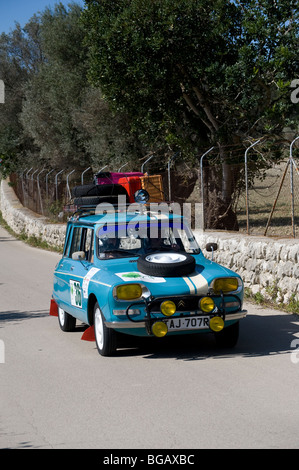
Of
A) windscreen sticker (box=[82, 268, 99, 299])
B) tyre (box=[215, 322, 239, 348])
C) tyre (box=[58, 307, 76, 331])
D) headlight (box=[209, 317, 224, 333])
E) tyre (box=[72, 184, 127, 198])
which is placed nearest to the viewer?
headlight (box=[209, 317, 224, 333])

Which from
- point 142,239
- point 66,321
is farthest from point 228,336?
point 66,321

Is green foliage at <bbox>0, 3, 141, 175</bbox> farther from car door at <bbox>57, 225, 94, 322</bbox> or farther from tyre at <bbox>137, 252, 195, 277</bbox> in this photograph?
tyre at <bbox>137, 252, 195, 277</bbox>

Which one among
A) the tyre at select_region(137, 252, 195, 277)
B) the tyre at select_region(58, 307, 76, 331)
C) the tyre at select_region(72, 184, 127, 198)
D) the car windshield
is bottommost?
the tyre at select_region(58, 307, 76, 331)

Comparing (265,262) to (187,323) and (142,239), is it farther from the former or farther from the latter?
(187,323)

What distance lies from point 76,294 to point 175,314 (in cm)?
184

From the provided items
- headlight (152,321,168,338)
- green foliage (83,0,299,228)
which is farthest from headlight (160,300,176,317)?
green foliage (83,0,299,228)

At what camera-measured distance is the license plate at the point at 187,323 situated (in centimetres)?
786

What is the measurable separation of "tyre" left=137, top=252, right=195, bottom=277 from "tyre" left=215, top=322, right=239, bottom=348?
87 cm

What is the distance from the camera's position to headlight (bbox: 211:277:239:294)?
323 inches

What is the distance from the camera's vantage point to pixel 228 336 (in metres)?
8.55

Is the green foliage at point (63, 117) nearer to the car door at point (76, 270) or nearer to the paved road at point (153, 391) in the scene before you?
the car door at point (76, 270)

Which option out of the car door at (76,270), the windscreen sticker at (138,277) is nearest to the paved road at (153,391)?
the car door at (76,270)

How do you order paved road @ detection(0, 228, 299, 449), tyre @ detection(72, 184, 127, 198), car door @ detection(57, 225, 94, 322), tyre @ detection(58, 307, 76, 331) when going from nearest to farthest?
paved road @ detection(0, 228, 299, 449)
car door @ detection(57, 225, 94, 322)
tyre @ detection(58, 307, 76, 331)
tyre @ detection(72, 184, 127, 198)

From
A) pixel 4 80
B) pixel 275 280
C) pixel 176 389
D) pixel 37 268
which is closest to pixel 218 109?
pixel 37 268
